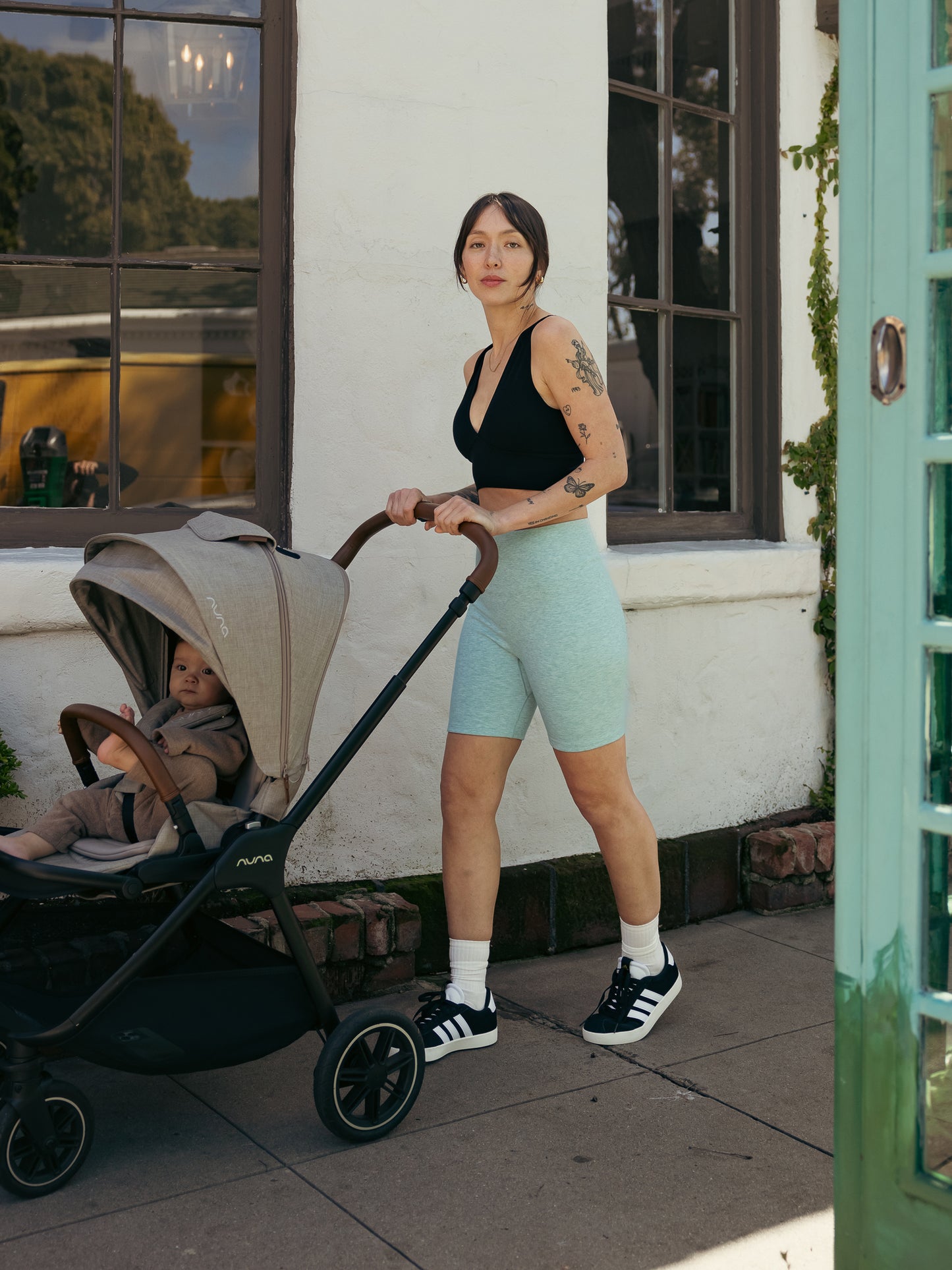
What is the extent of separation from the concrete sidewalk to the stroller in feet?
0.46

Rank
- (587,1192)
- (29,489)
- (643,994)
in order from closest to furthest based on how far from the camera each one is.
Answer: (587,1192) → (643,994) → (29,489)

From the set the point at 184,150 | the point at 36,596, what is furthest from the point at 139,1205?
the point at 184,150

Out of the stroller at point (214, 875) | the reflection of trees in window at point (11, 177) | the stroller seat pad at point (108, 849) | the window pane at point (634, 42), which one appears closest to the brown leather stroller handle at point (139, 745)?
the stroller at point (214, 875)

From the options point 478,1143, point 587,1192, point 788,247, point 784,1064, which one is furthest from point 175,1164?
point 788,247

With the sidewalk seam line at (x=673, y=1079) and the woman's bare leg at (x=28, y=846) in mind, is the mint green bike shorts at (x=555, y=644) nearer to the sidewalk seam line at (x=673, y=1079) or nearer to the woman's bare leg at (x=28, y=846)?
the sidewalk seam line at (x=673, y=1079)

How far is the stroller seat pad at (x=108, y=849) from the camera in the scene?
8.51ft

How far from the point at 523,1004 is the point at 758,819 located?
1.45 meters

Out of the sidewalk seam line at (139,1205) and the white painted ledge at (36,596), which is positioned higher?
the white painted ledge at (36,596)

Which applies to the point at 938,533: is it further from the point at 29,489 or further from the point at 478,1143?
the point at 29,489

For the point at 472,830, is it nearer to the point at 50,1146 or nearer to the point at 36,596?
the point at 50,1146

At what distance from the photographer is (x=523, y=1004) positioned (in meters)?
3.70

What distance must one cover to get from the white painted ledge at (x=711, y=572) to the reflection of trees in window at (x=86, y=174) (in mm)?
3155

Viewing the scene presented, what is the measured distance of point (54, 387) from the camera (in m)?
5.46

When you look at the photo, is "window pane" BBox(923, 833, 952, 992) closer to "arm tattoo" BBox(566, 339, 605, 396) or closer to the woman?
the woman
